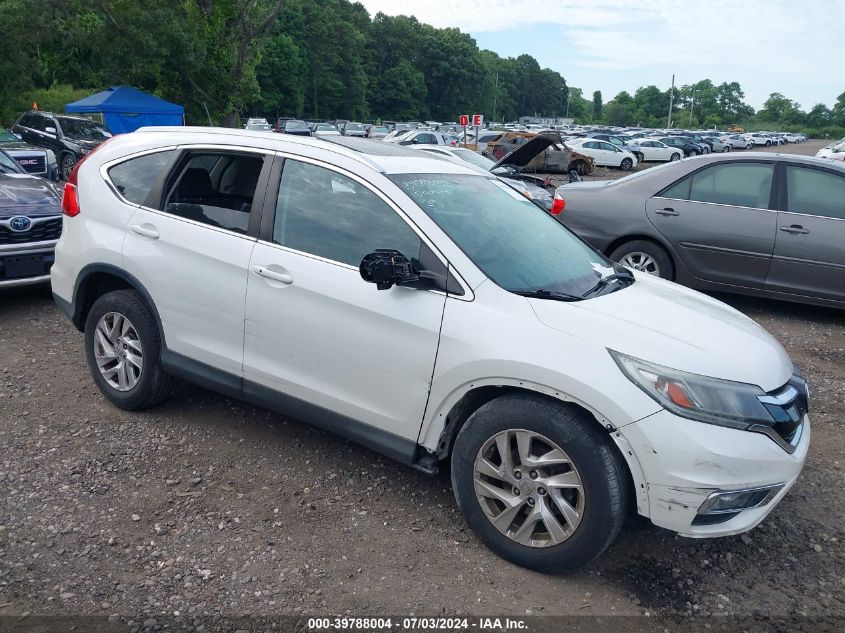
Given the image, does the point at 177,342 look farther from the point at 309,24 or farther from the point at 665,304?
the point at 309,24

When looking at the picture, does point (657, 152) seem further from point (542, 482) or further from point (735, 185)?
point (542, 482)

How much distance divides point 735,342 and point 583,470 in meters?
0.98

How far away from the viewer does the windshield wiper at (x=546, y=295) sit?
312cm

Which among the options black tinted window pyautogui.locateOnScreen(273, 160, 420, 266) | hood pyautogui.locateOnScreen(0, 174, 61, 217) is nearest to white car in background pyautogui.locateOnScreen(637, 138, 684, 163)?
hood pyautogui.locateOnScreen(0, 174, 61, 217)

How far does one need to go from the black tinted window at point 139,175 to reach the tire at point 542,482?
8.17ft

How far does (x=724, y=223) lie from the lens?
274 inches

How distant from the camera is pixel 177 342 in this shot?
157 inches

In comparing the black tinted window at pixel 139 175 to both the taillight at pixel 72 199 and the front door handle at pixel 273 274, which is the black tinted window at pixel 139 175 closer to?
the taillight at pixel 72 199

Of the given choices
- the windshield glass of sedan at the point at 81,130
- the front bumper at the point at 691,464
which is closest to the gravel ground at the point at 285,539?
the front bumper at the point at 691,464

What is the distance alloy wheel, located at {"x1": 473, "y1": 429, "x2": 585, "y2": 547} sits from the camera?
113 inches

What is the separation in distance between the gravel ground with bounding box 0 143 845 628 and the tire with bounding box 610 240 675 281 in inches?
115

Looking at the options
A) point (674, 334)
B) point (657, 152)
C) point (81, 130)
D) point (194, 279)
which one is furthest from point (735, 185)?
point (657, 152)

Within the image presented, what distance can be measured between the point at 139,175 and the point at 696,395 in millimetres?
3392

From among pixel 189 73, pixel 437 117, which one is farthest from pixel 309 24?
pixel 189 73
